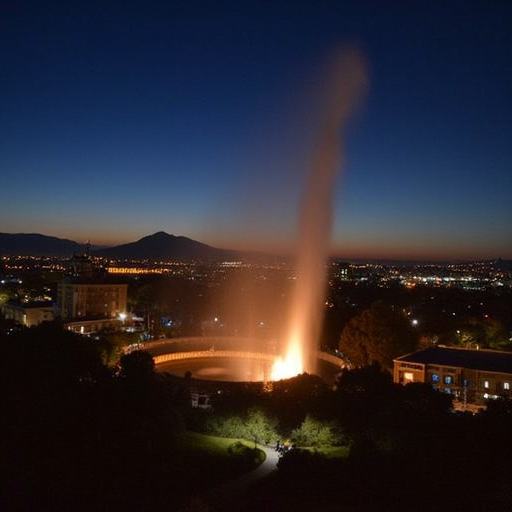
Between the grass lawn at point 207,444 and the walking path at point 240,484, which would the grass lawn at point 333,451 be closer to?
the walking path at point 240,484

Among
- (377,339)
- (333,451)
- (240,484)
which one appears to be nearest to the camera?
(240,484)

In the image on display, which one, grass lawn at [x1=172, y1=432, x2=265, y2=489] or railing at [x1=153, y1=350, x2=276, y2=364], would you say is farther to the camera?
A: railing at [x1=153, y1=350, x2=276, y2=364]

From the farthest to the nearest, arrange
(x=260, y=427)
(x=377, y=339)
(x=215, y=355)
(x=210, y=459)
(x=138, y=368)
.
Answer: (x=215, y=355) → (x=377, y=339) → (x=138, y=368) → (x=260, y=427) → (x=210, y=459)

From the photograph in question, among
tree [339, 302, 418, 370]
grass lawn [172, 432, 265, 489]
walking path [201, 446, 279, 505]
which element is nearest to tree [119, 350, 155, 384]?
grass lawn [172, 432, 265, 489]

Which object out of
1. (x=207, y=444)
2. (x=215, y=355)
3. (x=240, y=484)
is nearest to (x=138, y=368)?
(x=207, y=444)

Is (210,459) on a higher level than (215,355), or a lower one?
lower

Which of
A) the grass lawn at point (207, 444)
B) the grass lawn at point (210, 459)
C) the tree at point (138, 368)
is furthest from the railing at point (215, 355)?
the grass lawn at point (210, 459)

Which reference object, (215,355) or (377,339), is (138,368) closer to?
(215,355)

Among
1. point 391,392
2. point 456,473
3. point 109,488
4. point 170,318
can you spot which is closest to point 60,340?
point 109,488

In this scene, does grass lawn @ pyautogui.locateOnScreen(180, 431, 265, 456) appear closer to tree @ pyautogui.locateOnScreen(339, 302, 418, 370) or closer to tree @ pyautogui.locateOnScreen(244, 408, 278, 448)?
tree @ pyautogui.locateOnScreen(244, 408, 278, 448)
